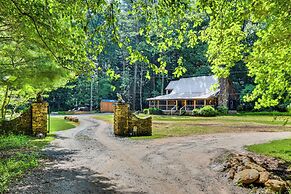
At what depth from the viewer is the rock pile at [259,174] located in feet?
21.1

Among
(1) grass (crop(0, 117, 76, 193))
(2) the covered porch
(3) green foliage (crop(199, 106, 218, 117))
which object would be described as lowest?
(1) grass (crop(0, 117, 76, 193))

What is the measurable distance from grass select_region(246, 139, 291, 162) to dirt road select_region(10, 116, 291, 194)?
0.85 meters

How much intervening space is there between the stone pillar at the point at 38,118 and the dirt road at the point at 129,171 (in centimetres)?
432

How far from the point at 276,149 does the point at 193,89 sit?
33.1 metres

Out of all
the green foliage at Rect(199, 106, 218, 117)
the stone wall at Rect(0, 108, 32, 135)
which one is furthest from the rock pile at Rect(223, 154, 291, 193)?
the green foliage at Rect(199, 106, 218, 117)

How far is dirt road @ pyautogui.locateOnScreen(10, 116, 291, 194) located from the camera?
6.03m

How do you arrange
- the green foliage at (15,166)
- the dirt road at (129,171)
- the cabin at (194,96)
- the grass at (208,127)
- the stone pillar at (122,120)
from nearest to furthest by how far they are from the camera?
the dirt road at (129,171), the green foliage at (15,166), the stone pillar at (122,120), the grass at (208,127), the cabin at (194,96)

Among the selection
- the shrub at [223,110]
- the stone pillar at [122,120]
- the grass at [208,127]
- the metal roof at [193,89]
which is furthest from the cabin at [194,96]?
the stone pillar at [122,120]

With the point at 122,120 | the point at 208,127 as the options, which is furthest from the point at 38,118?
the point at 208,127

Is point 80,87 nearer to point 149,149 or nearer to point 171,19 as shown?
point 149,149

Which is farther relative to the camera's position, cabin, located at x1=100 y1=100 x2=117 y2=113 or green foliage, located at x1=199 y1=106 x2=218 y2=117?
cabin, located at x1=100 y1=100 x2=117 y2=113

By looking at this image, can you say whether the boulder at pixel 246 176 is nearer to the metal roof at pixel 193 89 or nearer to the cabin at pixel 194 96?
the cabin at pixel 194 96

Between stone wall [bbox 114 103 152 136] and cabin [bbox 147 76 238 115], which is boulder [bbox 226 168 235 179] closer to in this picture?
stone wall [bbox 114 103 152 136]

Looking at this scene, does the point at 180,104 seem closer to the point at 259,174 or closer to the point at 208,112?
the point at 208,112
